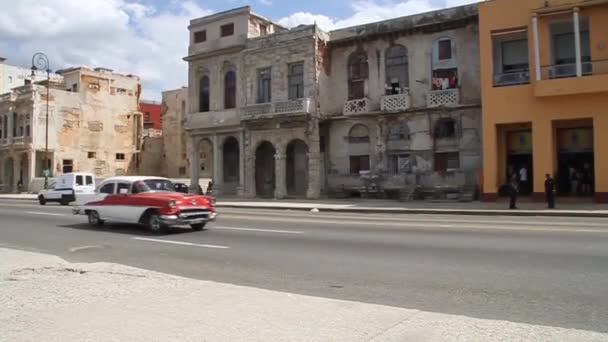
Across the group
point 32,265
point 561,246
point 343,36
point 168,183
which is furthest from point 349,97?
point 32,265

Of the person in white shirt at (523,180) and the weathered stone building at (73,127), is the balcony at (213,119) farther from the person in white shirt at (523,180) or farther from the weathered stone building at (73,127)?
the weathered stone building at (73,127)

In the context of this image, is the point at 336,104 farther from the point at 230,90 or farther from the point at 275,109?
the point at 230,90

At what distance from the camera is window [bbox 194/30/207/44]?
128ft

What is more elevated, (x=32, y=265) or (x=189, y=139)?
(x=189, y=139)

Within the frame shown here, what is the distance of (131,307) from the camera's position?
6188 millimetres

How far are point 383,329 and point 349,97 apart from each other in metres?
28.7

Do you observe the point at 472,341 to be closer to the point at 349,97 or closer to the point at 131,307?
the point at 131,307

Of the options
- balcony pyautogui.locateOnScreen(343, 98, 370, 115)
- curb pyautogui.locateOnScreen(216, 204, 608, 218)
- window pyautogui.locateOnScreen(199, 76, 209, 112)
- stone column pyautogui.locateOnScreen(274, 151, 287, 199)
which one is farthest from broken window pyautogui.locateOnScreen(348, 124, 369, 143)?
window pyautogui.locateOnScreen(199, 76, 209, 112)

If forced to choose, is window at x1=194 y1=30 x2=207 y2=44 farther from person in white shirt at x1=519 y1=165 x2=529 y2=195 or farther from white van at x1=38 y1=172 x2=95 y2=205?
person in white shirt at x1=519 y1=165 x2=529 y2=195

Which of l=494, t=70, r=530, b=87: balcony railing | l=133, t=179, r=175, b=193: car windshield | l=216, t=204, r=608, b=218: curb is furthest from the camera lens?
l=494, t=70, r=530, b=87: balcony railing

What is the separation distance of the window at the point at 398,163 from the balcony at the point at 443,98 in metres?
3.43

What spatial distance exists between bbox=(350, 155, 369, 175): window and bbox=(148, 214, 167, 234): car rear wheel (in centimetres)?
1930

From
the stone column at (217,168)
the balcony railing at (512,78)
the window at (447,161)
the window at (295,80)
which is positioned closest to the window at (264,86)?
the window at (295,80)

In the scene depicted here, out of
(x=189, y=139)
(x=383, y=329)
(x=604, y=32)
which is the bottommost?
(x=383, y=329)
